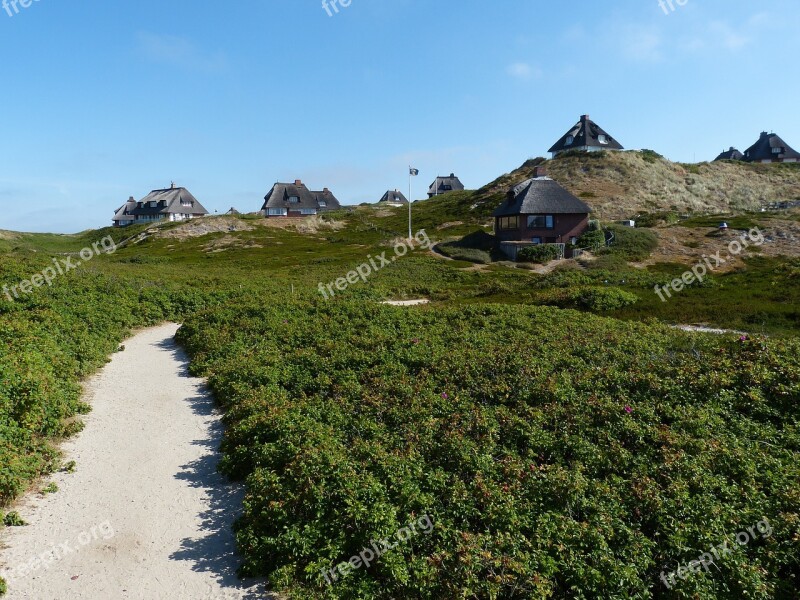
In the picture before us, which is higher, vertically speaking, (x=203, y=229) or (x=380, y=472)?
(x=203, y=229)

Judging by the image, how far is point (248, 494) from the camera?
1143cm

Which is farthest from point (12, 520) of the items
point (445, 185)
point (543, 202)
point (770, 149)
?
point (445, 185)

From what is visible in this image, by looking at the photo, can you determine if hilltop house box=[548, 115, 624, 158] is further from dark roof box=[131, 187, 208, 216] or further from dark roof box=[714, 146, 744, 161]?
dark roof box=[131, 187, 208, 216]

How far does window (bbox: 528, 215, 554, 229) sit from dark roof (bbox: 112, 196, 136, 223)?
399ft

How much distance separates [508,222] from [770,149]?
10030 centimetres

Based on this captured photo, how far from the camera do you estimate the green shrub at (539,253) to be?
6175cm

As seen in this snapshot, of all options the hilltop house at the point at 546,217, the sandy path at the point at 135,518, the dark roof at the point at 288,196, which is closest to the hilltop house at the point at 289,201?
the dark roof at the point at 288,196

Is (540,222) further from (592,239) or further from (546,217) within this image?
(592,239)

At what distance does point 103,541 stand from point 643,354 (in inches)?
657

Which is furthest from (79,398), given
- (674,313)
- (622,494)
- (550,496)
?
Result: (674,313)

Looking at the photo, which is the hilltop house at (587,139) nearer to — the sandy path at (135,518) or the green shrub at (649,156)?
the green shrub at (649,156)

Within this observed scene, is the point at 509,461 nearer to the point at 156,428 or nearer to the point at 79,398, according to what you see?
the point at 156,428

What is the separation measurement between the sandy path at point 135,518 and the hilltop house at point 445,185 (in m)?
161

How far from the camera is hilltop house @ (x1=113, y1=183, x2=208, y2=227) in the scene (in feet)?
440
